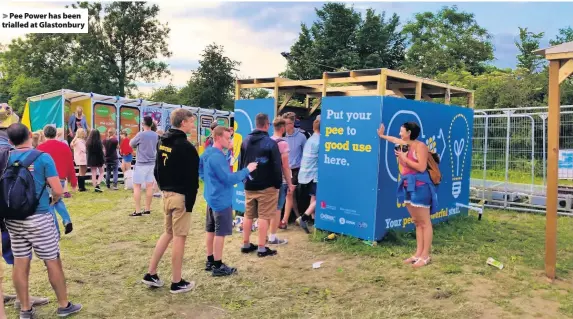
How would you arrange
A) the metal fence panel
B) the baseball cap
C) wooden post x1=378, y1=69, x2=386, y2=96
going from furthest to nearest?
the metal fence panel < wooden post x1=378, y1=69, x2=386, y2=96 < the baseball cap

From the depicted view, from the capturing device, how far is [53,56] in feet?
109

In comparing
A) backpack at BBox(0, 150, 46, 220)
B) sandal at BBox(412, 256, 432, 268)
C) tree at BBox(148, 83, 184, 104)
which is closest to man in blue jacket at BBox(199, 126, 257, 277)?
backpack at BBox(0, 150, 46, 220)

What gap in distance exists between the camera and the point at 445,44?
33.2m

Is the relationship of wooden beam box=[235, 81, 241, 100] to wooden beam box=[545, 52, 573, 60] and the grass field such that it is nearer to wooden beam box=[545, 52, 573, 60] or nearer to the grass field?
the grass field

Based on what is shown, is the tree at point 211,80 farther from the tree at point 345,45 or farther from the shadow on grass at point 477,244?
the shadow on grass at point 477,244

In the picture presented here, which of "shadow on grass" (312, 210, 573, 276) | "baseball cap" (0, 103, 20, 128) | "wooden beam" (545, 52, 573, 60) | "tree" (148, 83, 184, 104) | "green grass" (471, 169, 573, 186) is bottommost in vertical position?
"shadow on grass" (312, 210, 573, 276)

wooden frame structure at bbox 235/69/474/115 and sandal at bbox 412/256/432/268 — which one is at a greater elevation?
wooden frame structure at bbox 235/69/474/115

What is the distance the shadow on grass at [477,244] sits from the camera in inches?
222

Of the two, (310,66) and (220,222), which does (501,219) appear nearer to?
(220,222)

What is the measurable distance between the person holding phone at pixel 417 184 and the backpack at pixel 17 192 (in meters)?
3.71

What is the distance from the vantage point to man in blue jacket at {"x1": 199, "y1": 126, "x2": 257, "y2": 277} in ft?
15.3

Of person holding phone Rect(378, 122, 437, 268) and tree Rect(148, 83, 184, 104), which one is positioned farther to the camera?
tree Rect(148, 83, 184, 104)

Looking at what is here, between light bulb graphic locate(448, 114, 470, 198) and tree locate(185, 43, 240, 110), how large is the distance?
2401cm

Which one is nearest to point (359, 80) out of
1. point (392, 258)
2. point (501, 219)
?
point (392, 258)
